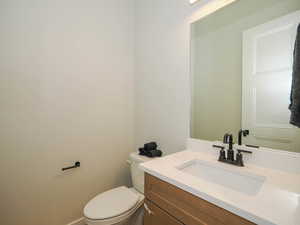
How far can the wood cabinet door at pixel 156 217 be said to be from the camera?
752mm

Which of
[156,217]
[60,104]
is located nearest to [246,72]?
[156,217]

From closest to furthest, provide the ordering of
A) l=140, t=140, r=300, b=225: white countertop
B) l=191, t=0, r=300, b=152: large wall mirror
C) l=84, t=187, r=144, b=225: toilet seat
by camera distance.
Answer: l=140, t=140, r=300, b=225: white countertop → l=191, t=0, r=300, b=152: large wall mirror → l=84, t=187, r=144, b=225: toilet seat

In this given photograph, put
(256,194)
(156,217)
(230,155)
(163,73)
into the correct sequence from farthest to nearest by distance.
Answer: (163,73)
(230,155)
(156,217)
(256,194)

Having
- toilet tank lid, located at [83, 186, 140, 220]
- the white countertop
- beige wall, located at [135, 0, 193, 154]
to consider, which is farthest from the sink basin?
toilet tank lid, located at [83, 186, 140, 220]

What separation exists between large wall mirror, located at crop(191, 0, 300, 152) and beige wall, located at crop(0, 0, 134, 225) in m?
0.93

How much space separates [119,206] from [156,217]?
448 mm

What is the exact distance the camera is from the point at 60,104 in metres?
1.35

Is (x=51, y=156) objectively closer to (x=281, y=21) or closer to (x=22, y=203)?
(x=22, y=203)

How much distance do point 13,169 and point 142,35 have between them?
176 centimetres

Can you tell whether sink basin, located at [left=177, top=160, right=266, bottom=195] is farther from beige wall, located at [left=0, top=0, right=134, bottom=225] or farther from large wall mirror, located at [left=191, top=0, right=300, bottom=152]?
beige wall, located at [left=0, top=0, right=134, bottom=225]

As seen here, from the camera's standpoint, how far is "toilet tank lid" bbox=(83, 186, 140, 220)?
3.52ft

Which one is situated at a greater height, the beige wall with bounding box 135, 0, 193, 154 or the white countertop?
the beige wall with bounding box 135, 0, 193, 154

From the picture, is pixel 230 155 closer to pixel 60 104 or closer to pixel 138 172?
pixel 138 172

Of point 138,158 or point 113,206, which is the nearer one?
point 113,206
